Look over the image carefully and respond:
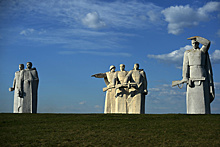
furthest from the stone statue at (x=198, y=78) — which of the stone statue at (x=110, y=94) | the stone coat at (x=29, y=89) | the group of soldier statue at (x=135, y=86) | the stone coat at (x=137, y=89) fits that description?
the stone coat at (x=29, y=89)

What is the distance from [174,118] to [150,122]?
1.65 meters

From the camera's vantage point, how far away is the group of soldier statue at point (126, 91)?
22.9 metres

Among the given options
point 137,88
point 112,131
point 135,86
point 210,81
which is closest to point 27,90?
point 135,86

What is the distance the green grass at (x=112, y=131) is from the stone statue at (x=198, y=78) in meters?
2.32

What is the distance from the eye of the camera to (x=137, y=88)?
22781 mm

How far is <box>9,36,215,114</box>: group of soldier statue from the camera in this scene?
709 inches

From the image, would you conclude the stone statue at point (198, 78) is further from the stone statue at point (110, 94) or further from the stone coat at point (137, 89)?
the stone statue at point (110, 94)

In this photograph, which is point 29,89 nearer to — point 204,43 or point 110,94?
point 110,94

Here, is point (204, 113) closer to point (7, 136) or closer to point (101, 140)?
point (101, 140)

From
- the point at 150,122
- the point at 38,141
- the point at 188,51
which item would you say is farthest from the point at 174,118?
the point at 38,141

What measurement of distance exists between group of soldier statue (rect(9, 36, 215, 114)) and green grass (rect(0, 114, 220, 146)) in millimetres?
2578

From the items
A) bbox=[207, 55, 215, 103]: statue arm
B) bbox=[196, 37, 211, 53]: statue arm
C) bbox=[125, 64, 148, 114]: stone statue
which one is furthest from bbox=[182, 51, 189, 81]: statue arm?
bbox=[125, 64, 148, 114]: stone statue

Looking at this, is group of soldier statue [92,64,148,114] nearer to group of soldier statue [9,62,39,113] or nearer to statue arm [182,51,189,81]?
statue arm [182,51,189,81]

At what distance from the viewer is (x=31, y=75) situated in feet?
74.5
